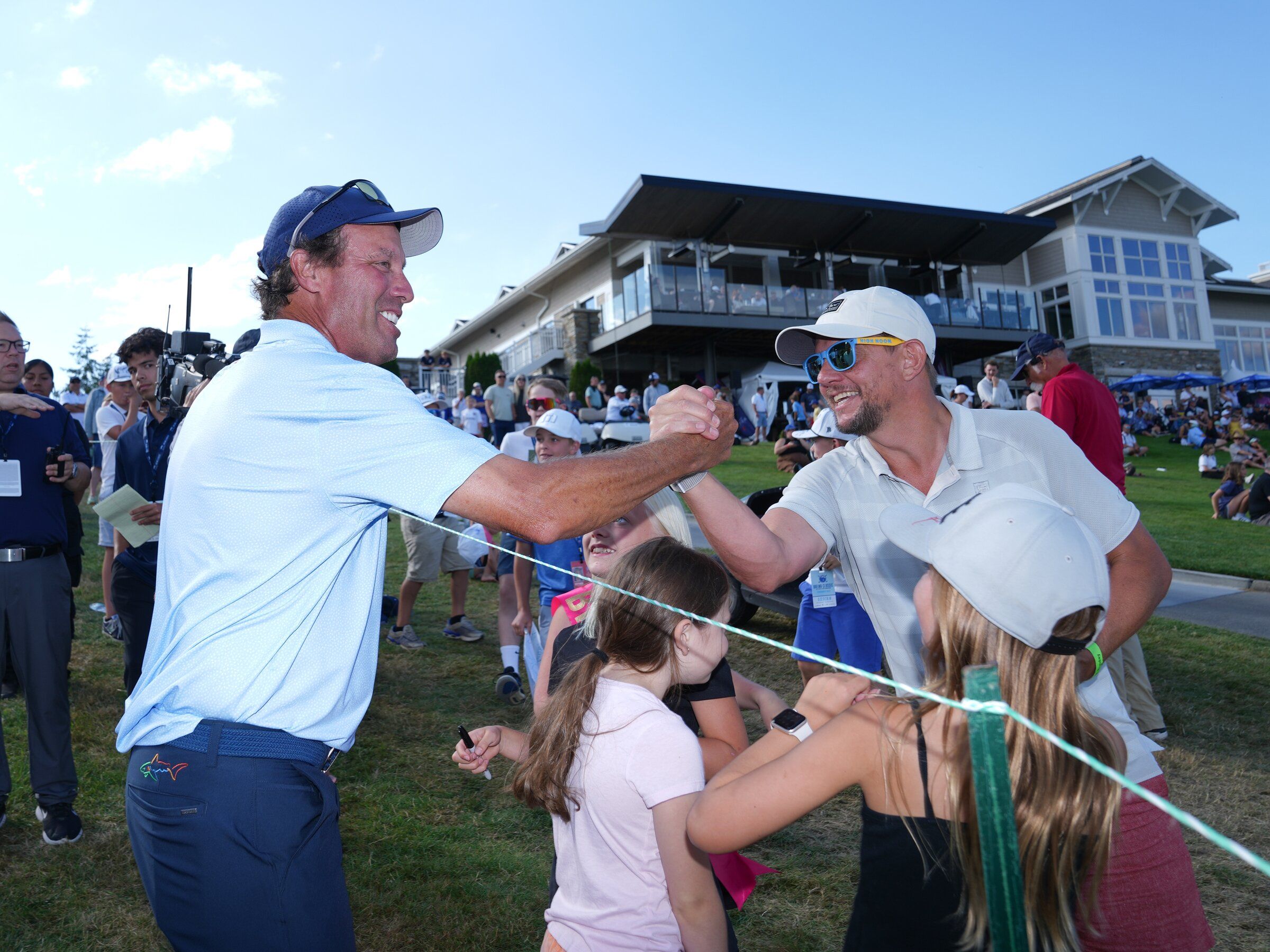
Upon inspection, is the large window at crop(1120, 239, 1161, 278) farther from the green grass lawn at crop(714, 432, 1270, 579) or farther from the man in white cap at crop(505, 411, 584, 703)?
the man in white cap at crop(505, 411, 584, 703)

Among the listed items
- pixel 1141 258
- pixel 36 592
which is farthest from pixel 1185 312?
pixel 36 592

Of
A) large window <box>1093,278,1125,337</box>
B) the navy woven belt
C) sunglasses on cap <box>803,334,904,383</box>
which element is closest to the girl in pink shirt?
the navy woven belt

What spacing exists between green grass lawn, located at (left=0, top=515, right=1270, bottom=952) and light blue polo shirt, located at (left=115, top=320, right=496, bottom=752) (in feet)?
1.38

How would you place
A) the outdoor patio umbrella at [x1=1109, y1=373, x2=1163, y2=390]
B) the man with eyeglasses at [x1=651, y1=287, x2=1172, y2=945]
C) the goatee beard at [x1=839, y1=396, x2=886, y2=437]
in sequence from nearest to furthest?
1. the man with eyeglasses at [x1=651, y1=287, x2=1172, y2=945]
2. the goatee beard at [x1=839, y1=396, x2=886, y2=437]
3. the outdoor patio umbrella at [x1=1109, y1=373, x2=1163, y2=390]

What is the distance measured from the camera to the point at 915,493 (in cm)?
277

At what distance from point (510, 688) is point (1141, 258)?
123 ft

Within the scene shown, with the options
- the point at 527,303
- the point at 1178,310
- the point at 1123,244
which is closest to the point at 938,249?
the point at 1123,244

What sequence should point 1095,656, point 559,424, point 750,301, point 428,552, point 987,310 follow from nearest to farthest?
point 1095,656 → point 559,424 → point 428,552 → point 750,301 → point 987,310

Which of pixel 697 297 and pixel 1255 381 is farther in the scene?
pixel 1255 381

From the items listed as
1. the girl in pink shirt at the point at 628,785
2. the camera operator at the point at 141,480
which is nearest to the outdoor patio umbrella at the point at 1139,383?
the camera operator at the point at 141,480

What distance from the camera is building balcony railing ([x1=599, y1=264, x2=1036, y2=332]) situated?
2586 centimetres

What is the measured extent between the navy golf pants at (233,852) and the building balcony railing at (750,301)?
2407cm

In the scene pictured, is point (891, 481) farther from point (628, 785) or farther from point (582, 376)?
point (582, 376)

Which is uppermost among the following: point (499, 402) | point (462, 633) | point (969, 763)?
point (499, 402)
